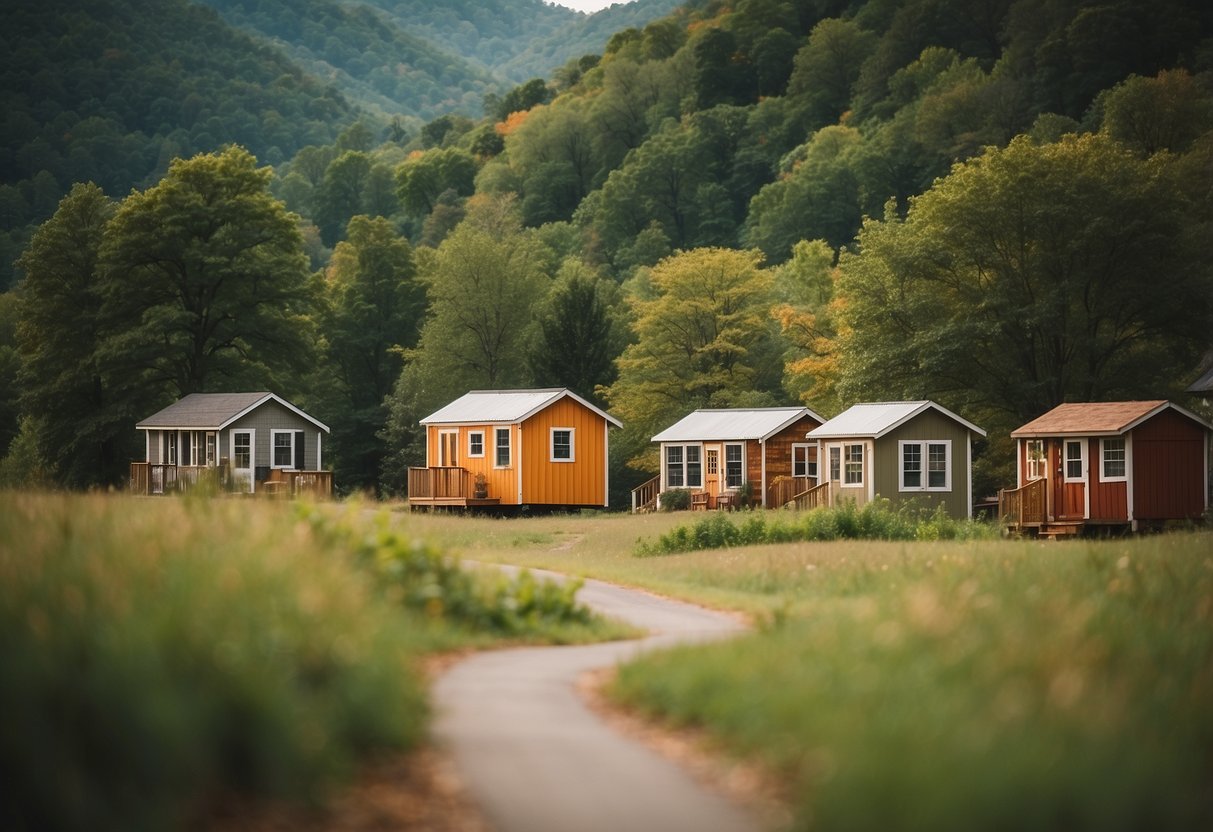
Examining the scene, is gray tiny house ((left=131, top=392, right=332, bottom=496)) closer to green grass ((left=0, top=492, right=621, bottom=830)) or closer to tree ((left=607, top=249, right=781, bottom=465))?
tree ((left=607, top=249, right=781, bottom=465))

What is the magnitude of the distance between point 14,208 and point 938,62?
73692mm

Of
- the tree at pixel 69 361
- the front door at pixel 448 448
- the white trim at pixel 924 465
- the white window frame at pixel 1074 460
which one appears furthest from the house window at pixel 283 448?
the white window frame at pixel 1074 460

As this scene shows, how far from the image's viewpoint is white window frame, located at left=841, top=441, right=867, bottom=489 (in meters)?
48.0

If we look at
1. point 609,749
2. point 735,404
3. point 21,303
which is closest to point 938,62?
point 735,404

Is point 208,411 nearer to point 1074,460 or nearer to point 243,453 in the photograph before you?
point 243,453

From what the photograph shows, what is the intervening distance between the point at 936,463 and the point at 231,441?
77.3ft

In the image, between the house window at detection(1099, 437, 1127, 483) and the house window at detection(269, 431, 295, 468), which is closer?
the house window at detection(1099, 437, 1127, 483)

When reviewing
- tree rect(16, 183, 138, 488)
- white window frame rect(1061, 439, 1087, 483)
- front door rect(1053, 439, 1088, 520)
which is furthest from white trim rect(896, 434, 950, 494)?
tree rect(16, 183, 138, 488)

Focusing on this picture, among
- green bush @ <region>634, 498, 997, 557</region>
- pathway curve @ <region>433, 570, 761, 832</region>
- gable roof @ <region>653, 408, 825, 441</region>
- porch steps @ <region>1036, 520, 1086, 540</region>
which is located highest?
gable roof @ <region>653, 408, 825, 441</region>

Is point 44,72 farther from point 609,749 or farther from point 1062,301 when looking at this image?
point 609,749

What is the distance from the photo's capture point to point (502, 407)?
54344 millimetres

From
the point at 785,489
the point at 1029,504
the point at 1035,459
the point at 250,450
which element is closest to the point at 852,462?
the point at 1035,459

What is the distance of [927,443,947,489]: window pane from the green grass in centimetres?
3514

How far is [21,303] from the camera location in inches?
2507
